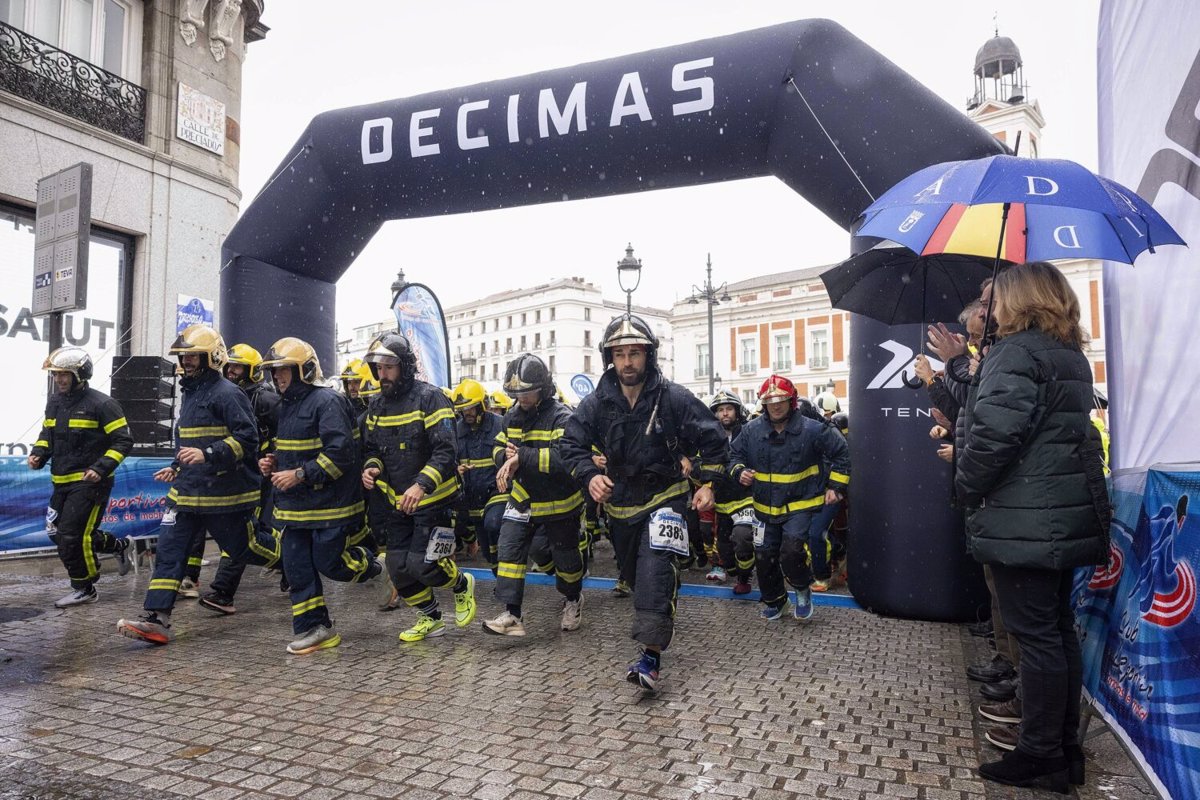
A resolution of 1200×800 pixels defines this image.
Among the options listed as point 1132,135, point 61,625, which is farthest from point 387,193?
point 1132,135

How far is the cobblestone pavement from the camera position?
11.0 ft

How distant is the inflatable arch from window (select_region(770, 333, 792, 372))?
5308cm

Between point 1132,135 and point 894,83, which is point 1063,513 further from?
point 894,83

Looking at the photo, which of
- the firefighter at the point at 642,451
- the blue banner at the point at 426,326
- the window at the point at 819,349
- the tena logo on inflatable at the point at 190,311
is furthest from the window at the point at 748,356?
the firefighter at the point at 642,451

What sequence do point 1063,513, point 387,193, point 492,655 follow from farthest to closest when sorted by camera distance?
point 387,193, point 492,655, point 1063,513

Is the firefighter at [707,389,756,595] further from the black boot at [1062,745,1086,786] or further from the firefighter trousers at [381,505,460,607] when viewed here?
the black boot at [1062,745,1086,786]

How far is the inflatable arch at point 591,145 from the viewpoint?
626 cm

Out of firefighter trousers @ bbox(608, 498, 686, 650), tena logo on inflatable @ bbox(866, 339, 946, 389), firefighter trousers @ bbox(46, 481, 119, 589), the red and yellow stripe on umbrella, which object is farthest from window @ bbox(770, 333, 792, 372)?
the red and yellow stripe on umbrella

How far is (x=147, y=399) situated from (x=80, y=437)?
9.60 feet

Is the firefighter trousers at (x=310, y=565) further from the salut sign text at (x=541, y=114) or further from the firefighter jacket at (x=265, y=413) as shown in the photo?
the salut sign text at (x=541, y=114)

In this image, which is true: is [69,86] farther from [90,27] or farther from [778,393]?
[778,393]

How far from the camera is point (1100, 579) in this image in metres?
4.12

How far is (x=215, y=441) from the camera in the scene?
623cm

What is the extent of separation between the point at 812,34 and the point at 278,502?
532 centimetres
